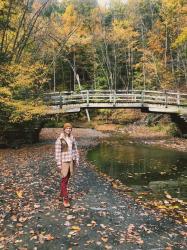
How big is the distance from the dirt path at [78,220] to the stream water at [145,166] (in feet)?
5.63

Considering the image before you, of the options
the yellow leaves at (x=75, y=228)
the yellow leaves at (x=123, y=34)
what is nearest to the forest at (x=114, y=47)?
the yellow leaves at (x=123, y=34)

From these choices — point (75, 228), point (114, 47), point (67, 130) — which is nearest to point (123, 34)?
point (114, 47)

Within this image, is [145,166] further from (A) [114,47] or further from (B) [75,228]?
(A) [114,47]

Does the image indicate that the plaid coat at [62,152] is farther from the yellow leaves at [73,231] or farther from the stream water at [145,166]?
the stream water at [145,166]

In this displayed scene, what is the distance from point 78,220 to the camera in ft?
29.2

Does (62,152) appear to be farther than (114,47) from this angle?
No

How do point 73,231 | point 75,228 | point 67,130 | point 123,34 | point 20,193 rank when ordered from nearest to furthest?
point 73,231, point 75,228, point 67,130, point 20,193, point 123,34

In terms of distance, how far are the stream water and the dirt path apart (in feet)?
5.63

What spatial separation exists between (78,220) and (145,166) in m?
9.20

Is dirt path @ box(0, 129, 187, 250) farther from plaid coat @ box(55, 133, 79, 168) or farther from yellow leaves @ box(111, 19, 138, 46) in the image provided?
yellow leaves @ box(111, 19, 138, 46)

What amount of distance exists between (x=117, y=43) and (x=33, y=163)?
117 ft

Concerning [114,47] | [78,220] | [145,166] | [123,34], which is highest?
[123,34]

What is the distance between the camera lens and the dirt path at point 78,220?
759 cm

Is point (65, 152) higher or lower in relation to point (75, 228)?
higher
